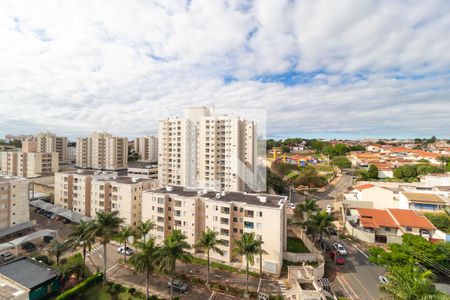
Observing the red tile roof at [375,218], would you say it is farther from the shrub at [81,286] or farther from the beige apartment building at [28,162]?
the beige apartment building at [28,162]

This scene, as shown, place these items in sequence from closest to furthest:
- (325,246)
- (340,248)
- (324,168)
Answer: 1. (340,248)
2. (325,246)
3. (324,168)

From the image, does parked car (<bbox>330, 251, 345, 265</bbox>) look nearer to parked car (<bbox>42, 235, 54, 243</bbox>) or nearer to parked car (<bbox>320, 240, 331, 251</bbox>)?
parked car (<bbox>320, 240, 331, 251</bbox>)

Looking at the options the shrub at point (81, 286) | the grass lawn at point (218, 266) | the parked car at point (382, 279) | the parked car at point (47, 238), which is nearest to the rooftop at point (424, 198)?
the parked car at point (382, 279)

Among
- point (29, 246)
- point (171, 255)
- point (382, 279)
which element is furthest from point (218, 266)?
point (29, 246)

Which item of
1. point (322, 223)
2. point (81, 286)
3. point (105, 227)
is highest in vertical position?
point (105, 227)

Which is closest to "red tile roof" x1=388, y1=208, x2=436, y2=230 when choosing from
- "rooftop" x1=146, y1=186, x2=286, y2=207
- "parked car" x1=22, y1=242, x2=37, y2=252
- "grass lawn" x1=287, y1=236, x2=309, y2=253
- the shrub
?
"grass lawn" x1=287, y1=236, x2=309, y2=253

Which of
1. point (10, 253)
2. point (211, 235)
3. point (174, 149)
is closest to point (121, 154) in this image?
point (174, 149)

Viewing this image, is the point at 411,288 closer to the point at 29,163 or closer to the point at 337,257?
the point at 337,257
